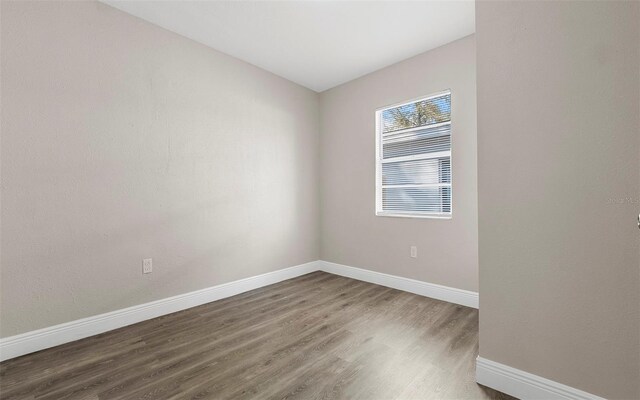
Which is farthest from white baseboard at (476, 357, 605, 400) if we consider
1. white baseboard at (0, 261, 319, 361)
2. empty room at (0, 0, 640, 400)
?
white baseboard at (0, 261, 319, 361)

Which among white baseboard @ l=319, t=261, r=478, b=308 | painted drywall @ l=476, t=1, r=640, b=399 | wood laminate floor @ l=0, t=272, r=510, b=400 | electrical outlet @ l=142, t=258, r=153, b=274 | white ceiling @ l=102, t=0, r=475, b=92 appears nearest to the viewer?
painted drywall @ l=476, t=1, r=640, b=399

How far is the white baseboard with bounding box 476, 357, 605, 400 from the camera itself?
1288 mm

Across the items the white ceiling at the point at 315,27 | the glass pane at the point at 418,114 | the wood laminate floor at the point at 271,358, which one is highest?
the white ceiling at the point at 315,27

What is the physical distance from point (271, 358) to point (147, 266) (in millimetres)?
1471

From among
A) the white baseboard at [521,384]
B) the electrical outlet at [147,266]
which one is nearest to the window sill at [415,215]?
the white baseboard at [521,384]

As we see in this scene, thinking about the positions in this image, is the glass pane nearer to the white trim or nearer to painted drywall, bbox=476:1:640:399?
the white trim

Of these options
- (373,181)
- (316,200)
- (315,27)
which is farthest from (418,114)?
(316,200)

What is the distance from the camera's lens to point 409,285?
3084 mm

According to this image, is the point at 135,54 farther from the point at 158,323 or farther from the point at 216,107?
the point at 158,323

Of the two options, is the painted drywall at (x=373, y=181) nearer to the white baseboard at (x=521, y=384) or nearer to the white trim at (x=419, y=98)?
the white trim at (x=419, y=98)

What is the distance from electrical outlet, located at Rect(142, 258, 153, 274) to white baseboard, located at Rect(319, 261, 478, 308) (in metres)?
2.28

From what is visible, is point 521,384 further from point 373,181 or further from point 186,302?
point 186,302

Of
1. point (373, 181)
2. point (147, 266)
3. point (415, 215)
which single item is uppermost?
point (373, 181)

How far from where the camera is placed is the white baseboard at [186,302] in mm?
1885
